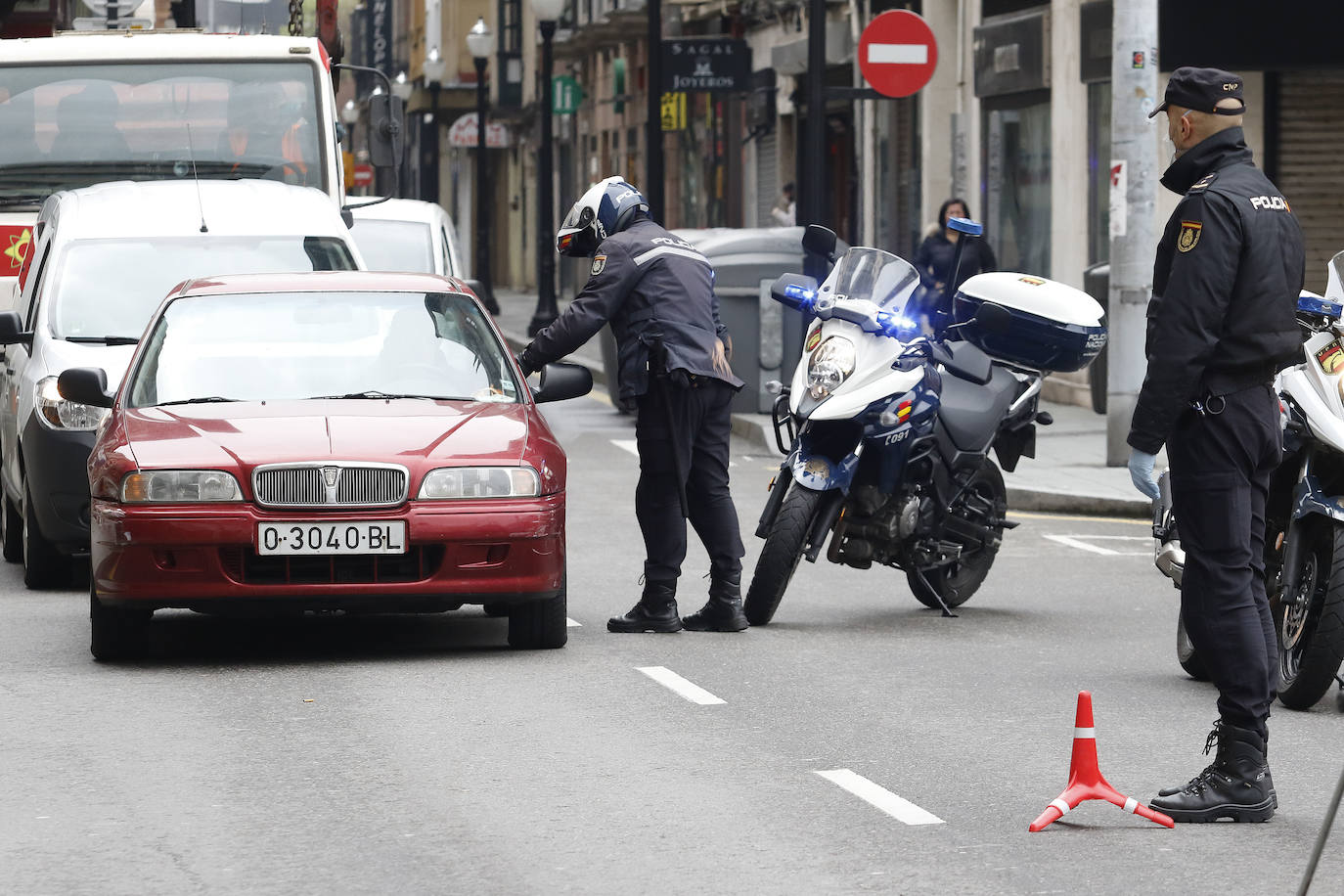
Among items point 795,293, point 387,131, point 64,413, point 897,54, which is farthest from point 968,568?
point 897,54

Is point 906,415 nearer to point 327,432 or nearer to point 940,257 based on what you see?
point 327,432

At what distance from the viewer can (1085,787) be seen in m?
6.39

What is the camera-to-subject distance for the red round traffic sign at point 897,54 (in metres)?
19.8

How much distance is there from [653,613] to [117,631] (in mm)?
2122

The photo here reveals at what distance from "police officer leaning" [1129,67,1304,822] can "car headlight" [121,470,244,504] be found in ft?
11.3

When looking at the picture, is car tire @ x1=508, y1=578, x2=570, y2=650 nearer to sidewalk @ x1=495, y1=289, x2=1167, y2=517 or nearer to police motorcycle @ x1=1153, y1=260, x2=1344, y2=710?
police motorcycle @ x1=1153, y1=260, x2=1344, y2=710

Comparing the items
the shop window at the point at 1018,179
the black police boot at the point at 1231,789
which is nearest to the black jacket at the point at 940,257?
the shop window at the point at 1018,179

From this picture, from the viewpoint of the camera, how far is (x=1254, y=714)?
6520 mm

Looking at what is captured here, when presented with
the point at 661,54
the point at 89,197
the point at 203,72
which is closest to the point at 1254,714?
the point at 89,197

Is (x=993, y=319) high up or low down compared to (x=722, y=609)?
up

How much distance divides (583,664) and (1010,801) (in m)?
2.72

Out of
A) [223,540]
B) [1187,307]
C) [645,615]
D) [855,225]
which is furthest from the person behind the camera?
[855,225]

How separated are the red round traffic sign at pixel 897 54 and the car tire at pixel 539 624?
11.0 metres

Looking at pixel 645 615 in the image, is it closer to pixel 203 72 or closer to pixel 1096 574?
pixel 1096 574
